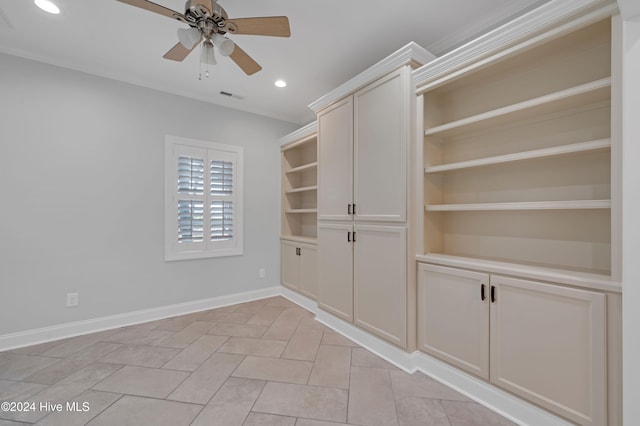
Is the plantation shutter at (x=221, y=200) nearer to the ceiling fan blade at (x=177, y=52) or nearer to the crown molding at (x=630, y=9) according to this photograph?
the ceiling fan blade at (x=177, y=52)

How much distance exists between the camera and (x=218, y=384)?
2.02 meters

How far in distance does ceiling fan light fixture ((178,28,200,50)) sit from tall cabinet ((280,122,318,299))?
1.93m

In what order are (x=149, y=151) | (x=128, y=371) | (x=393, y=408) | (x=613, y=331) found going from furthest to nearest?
1. (x=149, y=151)
2. (x=128, y=371)
3. (x=393, y=408)
4. (x=613, y=331)

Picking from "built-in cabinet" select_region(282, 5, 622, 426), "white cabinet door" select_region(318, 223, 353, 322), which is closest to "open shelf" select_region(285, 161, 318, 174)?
"built-in cabinet" select_region(282, 5, 622, 426)

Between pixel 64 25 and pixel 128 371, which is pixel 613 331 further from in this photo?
pixel 64 25

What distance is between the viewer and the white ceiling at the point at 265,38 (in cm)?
203

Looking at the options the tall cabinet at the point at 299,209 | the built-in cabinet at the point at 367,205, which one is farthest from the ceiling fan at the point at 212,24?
the tall cabinet at the point at 299,209

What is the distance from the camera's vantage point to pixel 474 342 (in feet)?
6.12

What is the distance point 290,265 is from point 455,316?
2.53 meters

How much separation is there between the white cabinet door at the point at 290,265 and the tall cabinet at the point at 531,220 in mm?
2069

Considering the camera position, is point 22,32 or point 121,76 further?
point 121,76

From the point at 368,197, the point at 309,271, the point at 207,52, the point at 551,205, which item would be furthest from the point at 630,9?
the point at 309,271

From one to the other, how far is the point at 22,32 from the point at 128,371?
10.0 ft

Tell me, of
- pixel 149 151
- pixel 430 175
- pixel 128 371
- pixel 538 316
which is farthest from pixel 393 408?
pixel 149 151
